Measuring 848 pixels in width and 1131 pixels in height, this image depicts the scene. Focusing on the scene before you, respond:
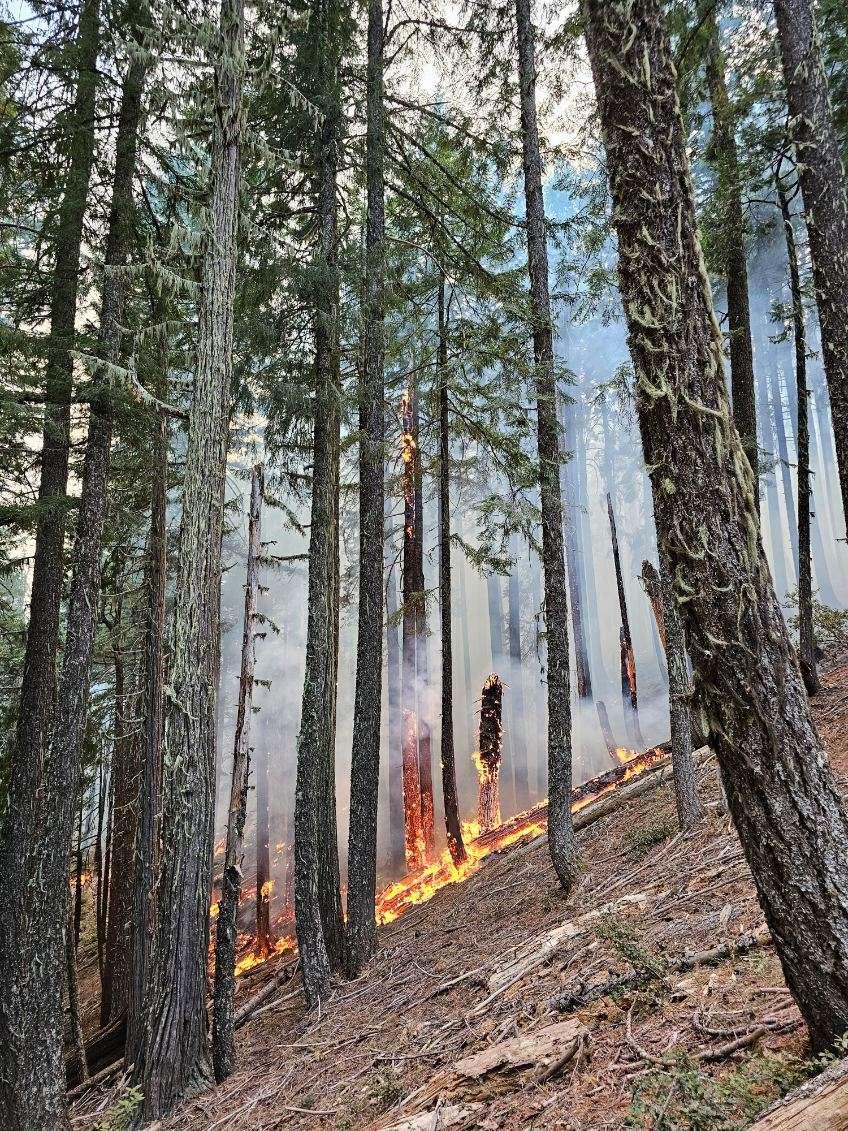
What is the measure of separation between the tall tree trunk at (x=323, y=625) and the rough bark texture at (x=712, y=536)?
20.1 ft

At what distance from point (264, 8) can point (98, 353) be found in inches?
175

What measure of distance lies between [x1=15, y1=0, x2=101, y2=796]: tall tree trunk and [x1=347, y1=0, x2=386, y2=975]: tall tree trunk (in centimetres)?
362

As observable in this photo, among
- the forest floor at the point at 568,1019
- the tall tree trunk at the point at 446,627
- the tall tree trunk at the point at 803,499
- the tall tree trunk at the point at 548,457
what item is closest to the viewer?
the forest floor at the point at 568,1019

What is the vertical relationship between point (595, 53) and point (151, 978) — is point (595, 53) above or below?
above

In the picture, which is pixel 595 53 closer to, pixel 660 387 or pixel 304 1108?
pixel 660 387

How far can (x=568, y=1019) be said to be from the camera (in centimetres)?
364

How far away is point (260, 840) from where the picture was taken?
19.5 m

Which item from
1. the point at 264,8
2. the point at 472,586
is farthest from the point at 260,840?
the point at 472,586

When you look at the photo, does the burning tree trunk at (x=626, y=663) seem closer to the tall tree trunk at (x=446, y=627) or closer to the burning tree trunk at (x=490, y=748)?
the burning tree trunk at (x=490, y=748)

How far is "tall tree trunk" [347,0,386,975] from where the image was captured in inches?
312

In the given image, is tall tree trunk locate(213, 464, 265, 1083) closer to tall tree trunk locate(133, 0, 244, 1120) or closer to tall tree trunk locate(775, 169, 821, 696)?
tall tree trunk locate(133, 0, 244, 1120)

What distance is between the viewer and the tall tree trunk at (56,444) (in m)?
7.24

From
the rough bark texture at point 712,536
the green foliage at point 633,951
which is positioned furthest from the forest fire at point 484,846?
the rough bark texture at point 712,536

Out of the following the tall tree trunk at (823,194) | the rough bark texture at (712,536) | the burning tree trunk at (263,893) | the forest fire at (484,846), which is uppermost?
the tall tree trunk at (823,194)
